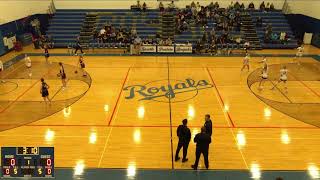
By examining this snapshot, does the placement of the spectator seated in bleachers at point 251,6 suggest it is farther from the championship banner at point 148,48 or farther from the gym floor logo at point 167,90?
the gym floor logo at point 167,90

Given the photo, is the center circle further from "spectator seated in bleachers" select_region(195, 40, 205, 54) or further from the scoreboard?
the scoreboard

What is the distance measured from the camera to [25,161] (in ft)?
25.4

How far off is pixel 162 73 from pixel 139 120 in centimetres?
816

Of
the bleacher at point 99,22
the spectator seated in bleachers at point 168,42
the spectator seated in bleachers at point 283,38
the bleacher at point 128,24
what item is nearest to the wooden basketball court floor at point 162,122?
the spectator seated in bleachers at point 168,42

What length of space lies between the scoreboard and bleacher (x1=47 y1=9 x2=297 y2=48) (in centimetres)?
2365

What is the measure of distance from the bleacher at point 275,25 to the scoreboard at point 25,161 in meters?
27.2

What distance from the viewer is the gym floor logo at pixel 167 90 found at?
58.5 feet

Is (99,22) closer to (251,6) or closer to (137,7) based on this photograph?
(137,7)

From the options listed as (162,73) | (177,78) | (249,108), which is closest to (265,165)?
(249,108)

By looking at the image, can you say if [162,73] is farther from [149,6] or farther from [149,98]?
[149,6]

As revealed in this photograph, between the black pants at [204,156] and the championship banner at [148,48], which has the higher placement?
the championship banner at [148,48]

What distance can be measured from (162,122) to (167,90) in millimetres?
4611

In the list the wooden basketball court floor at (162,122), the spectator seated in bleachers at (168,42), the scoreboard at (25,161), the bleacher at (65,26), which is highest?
the bleacher at (65,26)

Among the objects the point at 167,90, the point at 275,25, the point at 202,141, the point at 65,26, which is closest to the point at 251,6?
the point at 275,25
